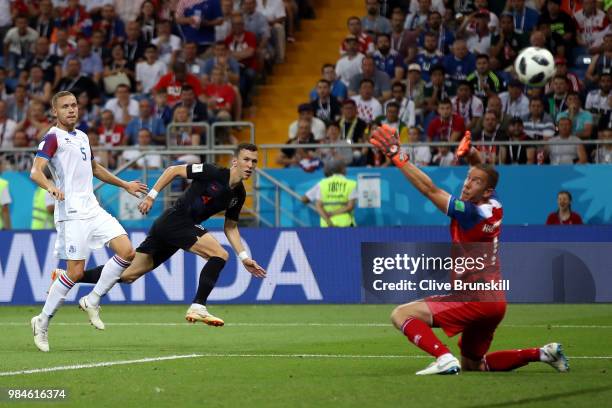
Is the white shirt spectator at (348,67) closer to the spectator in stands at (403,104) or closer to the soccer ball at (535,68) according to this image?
the spectator in stands at (403,104)

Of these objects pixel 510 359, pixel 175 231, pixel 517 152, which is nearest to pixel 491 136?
pixel 517 152

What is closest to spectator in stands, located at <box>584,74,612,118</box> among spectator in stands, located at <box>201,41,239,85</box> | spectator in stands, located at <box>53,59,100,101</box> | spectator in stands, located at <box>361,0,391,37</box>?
spectator in stands, located at <box>361,0,391,37</box>

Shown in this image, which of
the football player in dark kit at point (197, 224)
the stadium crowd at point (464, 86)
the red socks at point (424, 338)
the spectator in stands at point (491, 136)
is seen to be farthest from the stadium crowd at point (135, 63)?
the red socks at point (424, 338)

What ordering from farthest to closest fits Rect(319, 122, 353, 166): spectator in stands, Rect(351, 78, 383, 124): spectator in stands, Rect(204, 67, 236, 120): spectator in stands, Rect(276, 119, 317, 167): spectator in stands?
Rect(204, 67, 236, 120): spectator in stands
Rect(351, 78, 383, 124): spectator in stands
Rect(276, 119, 317, 167): spectator in stands
Rect(319, 122, 353, 166): spectator in stands

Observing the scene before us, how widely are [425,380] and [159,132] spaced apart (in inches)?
538

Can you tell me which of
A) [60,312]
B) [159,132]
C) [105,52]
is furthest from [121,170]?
[105,52]

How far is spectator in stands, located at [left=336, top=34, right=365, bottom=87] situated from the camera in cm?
2306

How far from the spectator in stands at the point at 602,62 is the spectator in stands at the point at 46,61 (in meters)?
10.5

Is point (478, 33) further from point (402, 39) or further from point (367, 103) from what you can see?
point (367, 103)

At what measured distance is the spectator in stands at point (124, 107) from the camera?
→ 23.3m

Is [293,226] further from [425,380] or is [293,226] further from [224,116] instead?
[425,380]

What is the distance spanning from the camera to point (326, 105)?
2209 centimetres

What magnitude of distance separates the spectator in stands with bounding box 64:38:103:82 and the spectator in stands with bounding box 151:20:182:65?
51.7 inches

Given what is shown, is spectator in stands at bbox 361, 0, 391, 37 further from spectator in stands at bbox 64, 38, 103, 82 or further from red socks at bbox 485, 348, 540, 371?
red socks at bbox 485, 348, 540, 371
